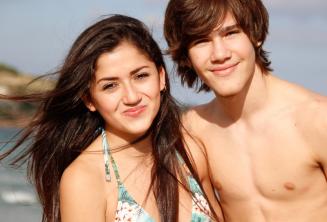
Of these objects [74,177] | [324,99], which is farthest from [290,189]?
[74,177]

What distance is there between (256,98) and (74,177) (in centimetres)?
122

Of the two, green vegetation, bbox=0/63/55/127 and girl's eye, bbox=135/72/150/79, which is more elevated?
girl's eye, bbox=135/72/150/79

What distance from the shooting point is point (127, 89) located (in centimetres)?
446

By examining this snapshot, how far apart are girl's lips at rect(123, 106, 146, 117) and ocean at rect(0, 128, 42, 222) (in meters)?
12.2

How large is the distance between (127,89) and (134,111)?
0.14 m

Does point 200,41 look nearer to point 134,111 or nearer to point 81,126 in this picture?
point 134,111

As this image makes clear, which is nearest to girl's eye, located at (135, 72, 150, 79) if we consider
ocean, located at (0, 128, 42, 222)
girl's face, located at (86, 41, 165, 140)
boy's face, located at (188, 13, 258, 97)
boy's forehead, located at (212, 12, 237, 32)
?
girl's face, located at (86, 41, 165, 140)

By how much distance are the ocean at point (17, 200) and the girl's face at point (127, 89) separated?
12.2m

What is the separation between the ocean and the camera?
62.2 feet

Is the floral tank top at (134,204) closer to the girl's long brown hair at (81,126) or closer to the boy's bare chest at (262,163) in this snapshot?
the girl's long brown hair at (81,126)

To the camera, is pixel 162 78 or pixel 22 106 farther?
pixel 22 106

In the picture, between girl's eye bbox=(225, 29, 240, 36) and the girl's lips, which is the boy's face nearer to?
girl's eye bbox=(225, 29, 240, 36)

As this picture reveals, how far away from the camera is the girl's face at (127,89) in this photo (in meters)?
4.48

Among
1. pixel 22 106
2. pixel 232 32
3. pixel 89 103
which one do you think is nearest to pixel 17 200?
pixel 22 106
